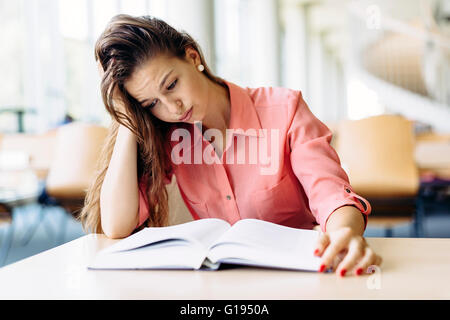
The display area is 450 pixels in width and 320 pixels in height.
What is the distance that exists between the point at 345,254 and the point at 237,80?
809cm

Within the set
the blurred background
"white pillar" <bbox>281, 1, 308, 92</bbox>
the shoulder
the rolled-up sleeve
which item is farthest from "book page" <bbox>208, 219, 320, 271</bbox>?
"white pillar" <bbox>281, 1, 308, 92</bbox>

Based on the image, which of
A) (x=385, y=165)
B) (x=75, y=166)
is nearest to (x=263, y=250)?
(x=385, y=165)

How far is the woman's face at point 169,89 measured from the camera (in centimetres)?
108

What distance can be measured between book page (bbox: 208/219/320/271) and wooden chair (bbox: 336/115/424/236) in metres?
1.76

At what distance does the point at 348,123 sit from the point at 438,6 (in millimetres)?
7249

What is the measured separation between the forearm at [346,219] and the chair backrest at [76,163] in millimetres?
2205

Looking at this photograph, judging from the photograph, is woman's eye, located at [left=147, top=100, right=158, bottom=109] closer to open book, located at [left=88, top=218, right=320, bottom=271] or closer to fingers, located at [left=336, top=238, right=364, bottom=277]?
open book, located at [left=88, top=218, right=320, bottom=271]

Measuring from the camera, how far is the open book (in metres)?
0.68

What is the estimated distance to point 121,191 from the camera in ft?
3.73

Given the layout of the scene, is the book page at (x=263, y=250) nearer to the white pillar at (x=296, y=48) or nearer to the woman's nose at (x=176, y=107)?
the woman's nose at (x=176, y=107)

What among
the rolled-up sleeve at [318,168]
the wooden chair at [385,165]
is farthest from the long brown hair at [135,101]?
the wooden chair at [385,165]

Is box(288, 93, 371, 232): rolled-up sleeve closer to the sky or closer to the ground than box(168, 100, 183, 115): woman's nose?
closer to the ground
